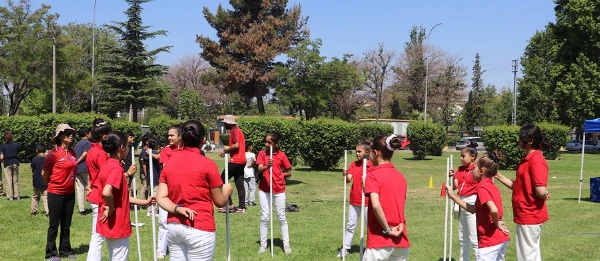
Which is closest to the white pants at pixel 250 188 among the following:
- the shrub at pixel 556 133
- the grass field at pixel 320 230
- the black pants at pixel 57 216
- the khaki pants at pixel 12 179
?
the grass field at pixel 320 230

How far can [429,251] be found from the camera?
9.70m

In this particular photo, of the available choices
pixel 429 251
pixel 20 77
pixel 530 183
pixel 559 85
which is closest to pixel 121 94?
pixel 20 77

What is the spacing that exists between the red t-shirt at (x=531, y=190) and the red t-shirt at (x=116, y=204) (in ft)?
15.1

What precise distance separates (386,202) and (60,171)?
5.46m

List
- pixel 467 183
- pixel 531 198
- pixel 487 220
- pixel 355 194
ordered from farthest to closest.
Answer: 1. pixel 355 194
2. pixel 467 183
3. pixel 531 198
4. pixel 487 220

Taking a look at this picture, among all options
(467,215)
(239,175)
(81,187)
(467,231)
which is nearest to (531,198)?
(467,215)

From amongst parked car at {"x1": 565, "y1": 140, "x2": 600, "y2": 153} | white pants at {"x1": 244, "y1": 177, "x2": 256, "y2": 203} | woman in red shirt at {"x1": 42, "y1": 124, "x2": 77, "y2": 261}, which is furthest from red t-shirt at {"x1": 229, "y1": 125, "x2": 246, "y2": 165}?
parked car at {"x1": 565, "y1": 140, "x2": 600, "y2": 153}

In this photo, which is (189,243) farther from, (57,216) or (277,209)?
(57,216)

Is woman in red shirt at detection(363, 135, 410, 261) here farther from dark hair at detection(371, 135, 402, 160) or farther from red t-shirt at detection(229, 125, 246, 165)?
red t-shirt at detection(229, 125, 246, 165)

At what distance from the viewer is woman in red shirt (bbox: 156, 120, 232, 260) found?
4910mm

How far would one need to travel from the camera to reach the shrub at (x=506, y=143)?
30203mm

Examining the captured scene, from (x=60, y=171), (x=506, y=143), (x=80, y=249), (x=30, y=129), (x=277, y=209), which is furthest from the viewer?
(x=506, y=143)

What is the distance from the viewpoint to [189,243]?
497cm

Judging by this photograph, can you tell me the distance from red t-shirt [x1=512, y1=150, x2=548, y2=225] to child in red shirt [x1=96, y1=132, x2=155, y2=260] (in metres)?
4.31
